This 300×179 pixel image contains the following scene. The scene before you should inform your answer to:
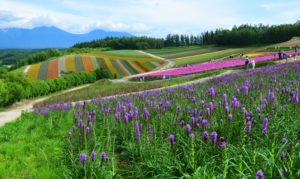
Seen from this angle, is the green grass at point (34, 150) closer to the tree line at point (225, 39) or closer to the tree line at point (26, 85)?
the tree line at point (26, 85)

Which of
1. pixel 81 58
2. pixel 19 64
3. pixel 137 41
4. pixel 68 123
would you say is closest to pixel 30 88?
pixel 68 123

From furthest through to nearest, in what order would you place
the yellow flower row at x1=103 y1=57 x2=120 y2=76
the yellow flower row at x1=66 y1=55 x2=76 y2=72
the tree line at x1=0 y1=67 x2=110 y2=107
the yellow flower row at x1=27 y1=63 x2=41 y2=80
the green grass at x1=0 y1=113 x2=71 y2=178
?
the yellow flower row at x1=66 y1=55 x2=76 y2=72 → the yellow flower row at x1=103 y1=57 x2=120 y2=76 → the yellow flower row at x1=27 y1=63 x2=41 y2=80 → the tree line at x1=0 y1=67 x2=110 y2=107 → the green grass at x1=0 y1=113 x2=71 y2=178

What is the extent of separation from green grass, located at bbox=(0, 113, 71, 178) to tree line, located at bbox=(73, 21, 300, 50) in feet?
369

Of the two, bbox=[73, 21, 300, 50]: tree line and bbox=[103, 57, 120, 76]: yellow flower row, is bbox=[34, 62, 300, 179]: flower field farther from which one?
bbox=[73, 21, 300, 50]: tree line

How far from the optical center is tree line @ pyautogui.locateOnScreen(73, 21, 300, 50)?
11062 cm

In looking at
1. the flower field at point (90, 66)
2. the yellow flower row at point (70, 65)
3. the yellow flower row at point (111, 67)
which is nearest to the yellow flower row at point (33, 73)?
the flower field at point (90, 66)

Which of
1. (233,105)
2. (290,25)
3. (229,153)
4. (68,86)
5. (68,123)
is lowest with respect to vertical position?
(68,86)

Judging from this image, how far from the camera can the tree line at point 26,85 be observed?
115 ft

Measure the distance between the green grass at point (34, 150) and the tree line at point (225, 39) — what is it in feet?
369

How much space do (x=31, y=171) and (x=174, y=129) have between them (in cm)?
295

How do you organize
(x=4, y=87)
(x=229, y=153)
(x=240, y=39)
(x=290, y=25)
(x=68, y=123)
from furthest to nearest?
(x=240, y=39) < (x=290, y=25) < (x=4, y=87) < (x=68, y=123) < (x=229, y=153)

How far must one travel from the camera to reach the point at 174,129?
618 centimetres

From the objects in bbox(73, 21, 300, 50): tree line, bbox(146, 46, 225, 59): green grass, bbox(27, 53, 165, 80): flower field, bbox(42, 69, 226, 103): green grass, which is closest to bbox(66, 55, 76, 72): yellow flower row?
bbox(27, 53, 165, 80): flower field

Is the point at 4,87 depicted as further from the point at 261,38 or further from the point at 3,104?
the point at 261,38
